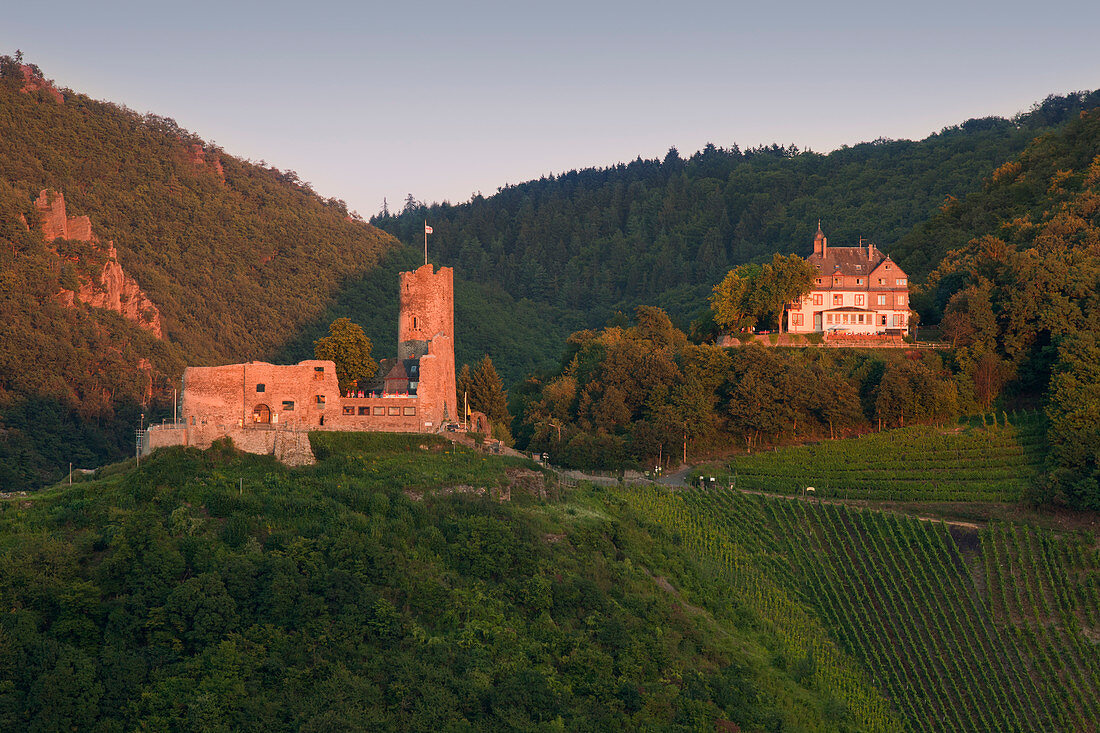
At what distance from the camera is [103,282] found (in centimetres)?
9238

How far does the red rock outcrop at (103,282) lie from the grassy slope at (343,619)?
4668cm

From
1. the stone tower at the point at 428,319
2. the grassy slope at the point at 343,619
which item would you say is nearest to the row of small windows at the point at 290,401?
the grassy slope at the point at 343,619

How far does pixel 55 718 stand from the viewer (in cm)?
3356

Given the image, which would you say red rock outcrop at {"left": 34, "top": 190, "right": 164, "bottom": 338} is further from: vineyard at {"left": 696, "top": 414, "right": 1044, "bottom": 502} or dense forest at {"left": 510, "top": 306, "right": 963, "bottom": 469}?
vineyard at {"left": 696, "top": 414, "right": 1044, "bottom": 502}

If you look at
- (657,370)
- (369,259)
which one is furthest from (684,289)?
(657,370)

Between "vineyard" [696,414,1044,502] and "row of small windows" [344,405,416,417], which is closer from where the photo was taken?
"row of small windows" [344,405,416,417]

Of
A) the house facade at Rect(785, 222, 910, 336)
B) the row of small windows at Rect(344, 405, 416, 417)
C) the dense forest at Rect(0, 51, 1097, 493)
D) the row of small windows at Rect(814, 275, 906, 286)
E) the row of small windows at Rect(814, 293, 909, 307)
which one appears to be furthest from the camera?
the row of small windows at Rect(814, 275, 906, 286)

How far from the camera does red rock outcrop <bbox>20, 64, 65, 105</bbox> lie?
115 meters

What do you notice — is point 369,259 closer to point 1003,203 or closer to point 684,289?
point 684,289

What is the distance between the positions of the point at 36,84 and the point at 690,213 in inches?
2923

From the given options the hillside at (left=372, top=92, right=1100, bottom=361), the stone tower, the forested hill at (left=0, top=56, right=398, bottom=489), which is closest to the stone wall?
the stone tower

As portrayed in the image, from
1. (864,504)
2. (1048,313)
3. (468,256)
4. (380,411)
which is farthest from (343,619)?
(468,256)

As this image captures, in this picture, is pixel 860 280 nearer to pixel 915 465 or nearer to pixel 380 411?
pixel 915 465

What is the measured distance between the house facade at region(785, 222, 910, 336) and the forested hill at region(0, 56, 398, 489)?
146 ft
